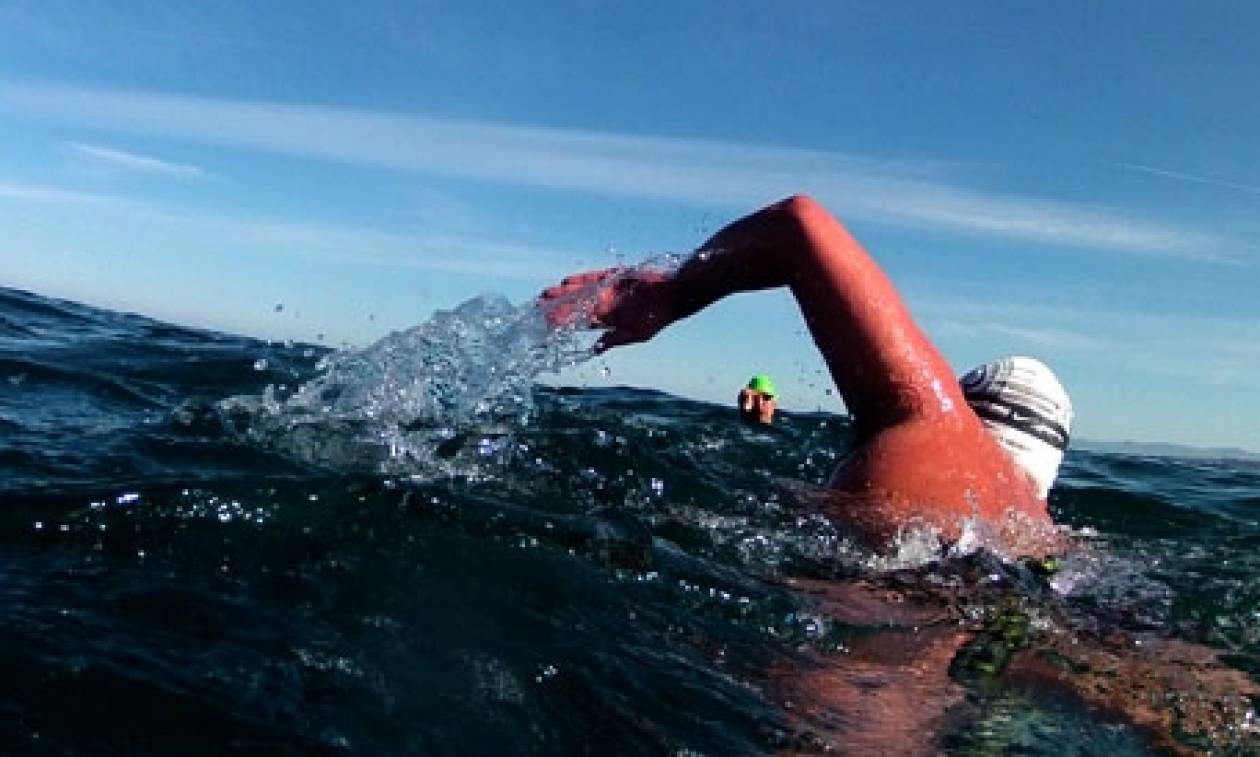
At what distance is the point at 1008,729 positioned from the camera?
2.99m

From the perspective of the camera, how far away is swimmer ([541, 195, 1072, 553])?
3766 millimetres

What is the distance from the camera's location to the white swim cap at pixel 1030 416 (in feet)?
15.6

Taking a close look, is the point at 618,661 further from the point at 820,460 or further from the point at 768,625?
the point at 820,460

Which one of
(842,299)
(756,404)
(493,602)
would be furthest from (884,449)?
(756,404)

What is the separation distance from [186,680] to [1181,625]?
3.93m

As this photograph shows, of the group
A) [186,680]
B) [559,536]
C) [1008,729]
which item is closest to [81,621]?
[186,680]

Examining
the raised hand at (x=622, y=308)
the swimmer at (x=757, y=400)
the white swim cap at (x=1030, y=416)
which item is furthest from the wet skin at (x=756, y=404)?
the raised hand at (x=622, y=308)

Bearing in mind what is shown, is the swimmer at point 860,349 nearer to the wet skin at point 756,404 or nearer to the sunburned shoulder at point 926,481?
the sunburned shoulder at point 926,481

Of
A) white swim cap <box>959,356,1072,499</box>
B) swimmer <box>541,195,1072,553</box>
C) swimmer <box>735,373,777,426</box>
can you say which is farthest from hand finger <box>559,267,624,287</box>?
swimmer <box>735,373,777,426</box>

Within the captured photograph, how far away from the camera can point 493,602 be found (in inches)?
132

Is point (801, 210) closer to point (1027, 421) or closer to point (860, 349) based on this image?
point (860, 349)

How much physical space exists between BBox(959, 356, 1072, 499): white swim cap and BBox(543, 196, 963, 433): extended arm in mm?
990

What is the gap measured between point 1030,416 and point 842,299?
4.94 ft

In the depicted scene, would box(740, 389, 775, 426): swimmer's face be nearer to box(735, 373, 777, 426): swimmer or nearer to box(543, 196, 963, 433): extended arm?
box(735, 373, 777, 426): swimmer
